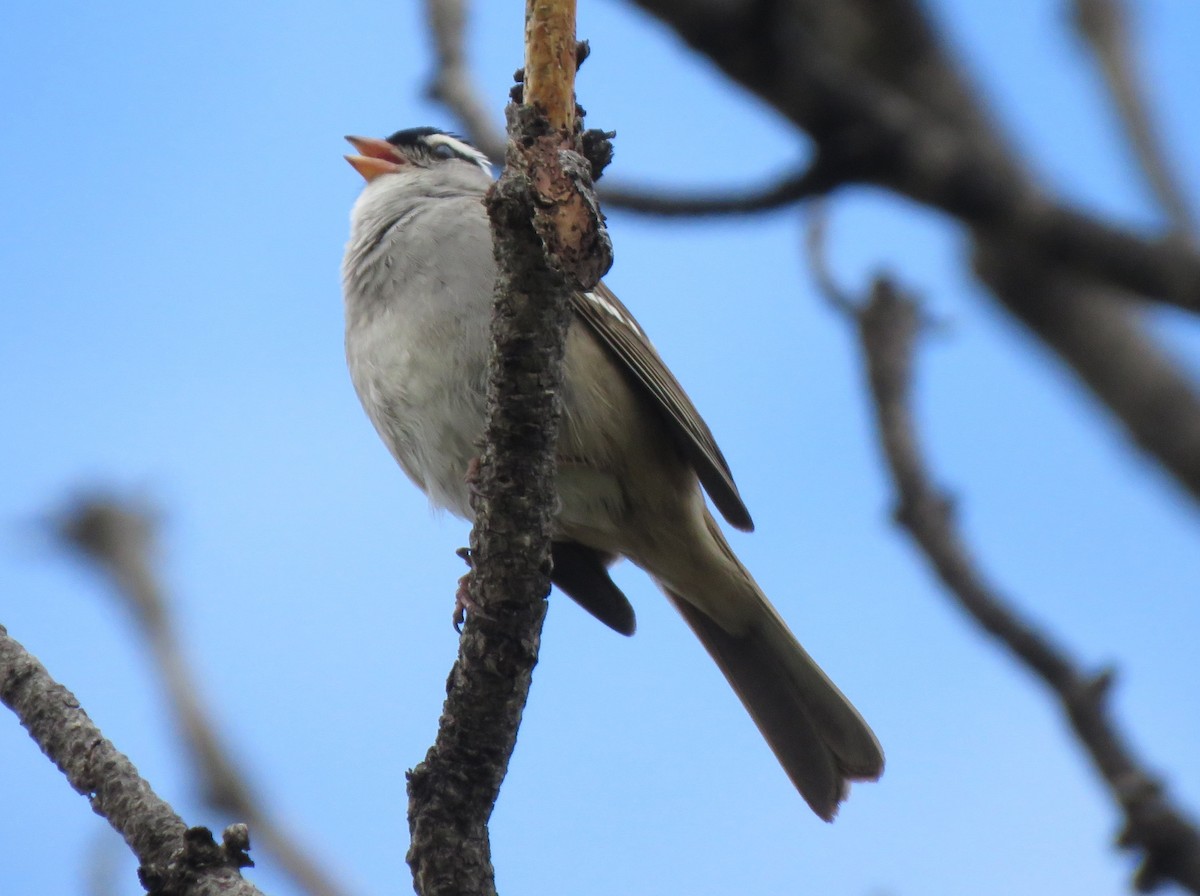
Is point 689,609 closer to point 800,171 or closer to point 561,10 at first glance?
point 561,10

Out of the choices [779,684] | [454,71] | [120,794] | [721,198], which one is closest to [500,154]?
[454,71]

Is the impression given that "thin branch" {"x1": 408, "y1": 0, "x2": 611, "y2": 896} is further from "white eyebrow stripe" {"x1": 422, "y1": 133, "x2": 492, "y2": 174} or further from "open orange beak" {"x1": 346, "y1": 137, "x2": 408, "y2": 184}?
"white eyebrow stripe" {"x1": 422, "y1": 133, "x2": 492, "y2": 174}

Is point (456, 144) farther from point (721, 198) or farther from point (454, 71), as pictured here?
point (721, 198)

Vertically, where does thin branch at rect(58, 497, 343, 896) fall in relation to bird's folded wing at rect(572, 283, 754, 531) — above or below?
below

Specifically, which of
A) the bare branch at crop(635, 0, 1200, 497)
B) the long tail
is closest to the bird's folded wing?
the long tail

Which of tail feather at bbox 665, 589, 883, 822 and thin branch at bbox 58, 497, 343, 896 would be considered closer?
thin branch at bbox 58, 497, 343, 896

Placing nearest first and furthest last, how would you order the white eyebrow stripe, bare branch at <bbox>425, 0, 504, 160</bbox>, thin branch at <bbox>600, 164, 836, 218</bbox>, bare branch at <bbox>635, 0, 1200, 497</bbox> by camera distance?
bare branch at <bbox>635, 0, 1200, 497</bbox> → thin branch at <bbox>600, 164, 836, 218</bbox> → bare branch at <bbox>425, 0, 504, 160</bbox> → the white eyebrow stripe
